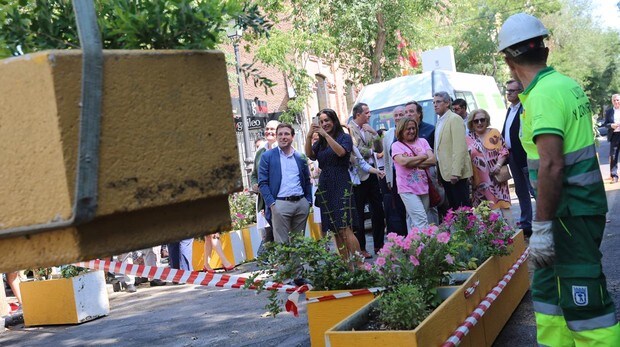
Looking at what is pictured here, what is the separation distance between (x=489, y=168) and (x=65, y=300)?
5.28 meters

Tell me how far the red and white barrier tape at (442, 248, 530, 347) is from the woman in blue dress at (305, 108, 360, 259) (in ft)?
7.58

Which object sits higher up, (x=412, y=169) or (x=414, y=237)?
(x=412, y=169)

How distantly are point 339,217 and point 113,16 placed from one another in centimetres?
701

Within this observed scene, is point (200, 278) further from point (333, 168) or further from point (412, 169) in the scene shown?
point (412, 169)

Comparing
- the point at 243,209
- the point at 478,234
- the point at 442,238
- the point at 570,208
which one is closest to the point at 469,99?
the point at 243,209

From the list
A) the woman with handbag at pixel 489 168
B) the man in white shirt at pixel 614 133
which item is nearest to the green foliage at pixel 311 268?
the woman with handbag at pixel 489 168

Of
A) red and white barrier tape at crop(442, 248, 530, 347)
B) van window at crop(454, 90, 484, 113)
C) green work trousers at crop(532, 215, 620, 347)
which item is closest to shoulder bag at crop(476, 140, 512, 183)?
red and white barrier tape at crop(442, 248, 530, 347)

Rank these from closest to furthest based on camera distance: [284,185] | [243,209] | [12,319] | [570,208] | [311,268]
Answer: [570,208]
[311,268]
[284,185]
[12,319]
[243,209]

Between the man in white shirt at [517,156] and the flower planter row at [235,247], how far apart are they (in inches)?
129

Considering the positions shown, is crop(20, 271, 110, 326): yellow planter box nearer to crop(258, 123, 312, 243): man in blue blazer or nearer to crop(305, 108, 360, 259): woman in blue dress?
crop(258, 123, 312, 243): man in blue blazer

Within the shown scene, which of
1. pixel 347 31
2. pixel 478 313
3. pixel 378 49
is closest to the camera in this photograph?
pixel 478 313

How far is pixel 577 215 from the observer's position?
3.81 m

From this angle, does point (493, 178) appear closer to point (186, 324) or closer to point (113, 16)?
point (186, 324)

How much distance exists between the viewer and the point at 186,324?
8297 mm
